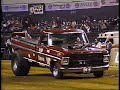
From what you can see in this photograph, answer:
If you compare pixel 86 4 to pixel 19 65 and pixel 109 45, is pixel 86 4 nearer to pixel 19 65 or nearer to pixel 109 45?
pixel 109 45

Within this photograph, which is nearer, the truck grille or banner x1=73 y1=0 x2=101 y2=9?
banner x1=73 y1=0 x2=101 y2=9

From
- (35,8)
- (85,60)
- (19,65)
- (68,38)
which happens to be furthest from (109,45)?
(19,65)

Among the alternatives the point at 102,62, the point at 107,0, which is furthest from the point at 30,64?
the point at 107,0

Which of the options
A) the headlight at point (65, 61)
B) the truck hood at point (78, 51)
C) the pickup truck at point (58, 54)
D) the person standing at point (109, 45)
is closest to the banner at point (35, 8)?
the pickup truck at point (58, 54)

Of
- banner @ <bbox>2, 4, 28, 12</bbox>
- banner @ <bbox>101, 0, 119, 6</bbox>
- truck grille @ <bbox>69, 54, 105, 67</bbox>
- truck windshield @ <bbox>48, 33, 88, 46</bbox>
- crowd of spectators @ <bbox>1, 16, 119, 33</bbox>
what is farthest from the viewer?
truck grille @ <bbox>69, 54, 105, 67</bbox>

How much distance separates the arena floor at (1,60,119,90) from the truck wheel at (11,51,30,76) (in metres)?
0.09

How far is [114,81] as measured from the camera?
580cm

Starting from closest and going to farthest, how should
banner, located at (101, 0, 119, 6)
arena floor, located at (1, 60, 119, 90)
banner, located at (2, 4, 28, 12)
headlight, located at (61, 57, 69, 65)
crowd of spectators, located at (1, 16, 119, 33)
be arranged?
banner, located at (101, 0, 119, 6) → arena floor, located at (1, 60, 119, 90) → banner, located at (2, 4, 28, 12) → crowd of spectators, located at (1, 16, 119, 33) → headlight, located at (61, 57, 69, 65)

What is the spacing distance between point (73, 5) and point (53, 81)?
1290mm

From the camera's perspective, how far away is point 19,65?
6527 mm

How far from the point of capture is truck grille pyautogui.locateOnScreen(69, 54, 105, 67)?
255 inches

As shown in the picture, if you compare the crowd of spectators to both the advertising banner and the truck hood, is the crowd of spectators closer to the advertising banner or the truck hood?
the advertising banner

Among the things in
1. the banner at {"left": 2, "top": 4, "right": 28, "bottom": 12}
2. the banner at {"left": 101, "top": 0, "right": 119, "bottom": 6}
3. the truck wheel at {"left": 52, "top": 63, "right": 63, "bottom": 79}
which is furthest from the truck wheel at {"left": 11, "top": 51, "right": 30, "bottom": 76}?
the banner at {"left": 101, "top": 0, "right": 119, "bottom": 6}

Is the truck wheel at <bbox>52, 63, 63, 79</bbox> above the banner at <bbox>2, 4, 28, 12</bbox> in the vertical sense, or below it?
below
